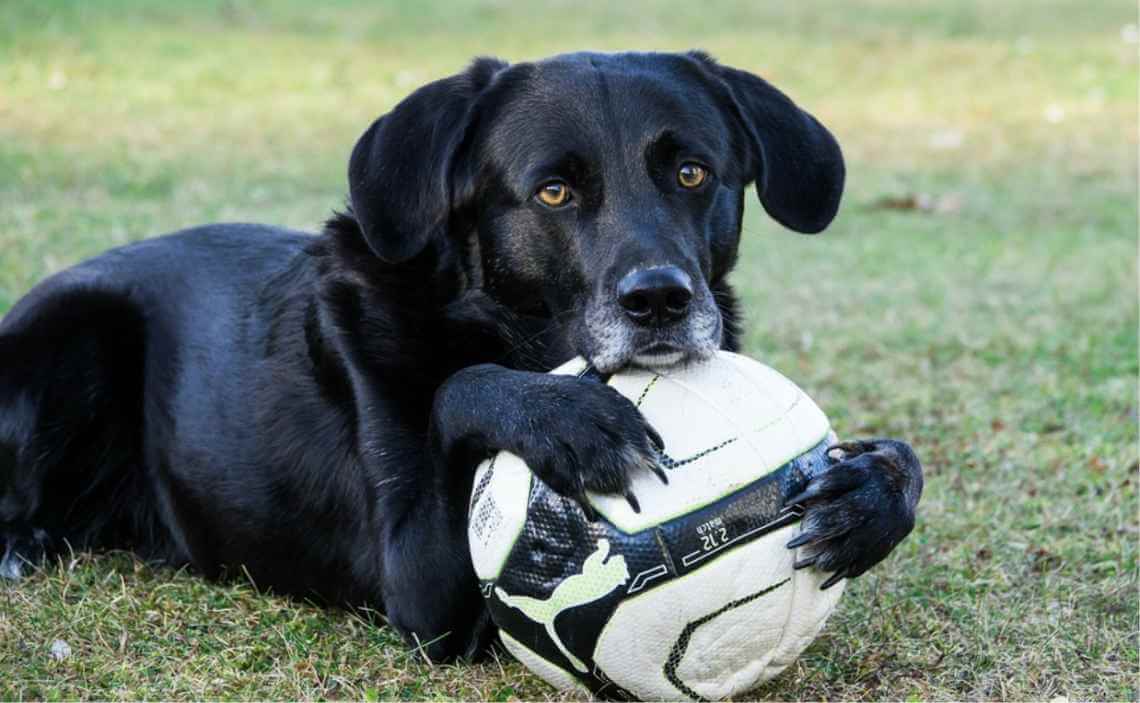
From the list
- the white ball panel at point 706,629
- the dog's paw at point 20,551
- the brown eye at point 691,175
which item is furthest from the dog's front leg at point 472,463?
the dog's paw at point 20,551

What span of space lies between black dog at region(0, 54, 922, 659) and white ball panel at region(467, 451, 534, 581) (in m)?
0.06

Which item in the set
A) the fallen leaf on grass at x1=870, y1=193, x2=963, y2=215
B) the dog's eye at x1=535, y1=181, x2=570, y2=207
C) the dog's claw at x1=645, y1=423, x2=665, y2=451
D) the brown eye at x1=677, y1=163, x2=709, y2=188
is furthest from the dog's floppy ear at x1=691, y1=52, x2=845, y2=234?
the fallen leaf on grass at x1=870, y1=193, x2=963, y2=215

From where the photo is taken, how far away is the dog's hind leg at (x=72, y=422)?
4.56 m

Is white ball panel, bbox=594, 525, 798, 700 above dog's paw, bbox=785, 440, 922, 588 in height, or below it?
below

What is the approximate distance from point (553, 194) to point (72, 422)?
6.12 feet

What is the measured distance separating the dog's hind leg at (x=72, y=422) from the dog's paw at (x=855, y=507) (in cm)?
238

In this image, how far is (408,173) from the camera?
150 inches

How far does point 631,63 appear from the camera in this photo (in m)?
4.02

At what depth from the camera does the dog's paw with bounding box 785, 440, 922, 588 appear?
10.3ft

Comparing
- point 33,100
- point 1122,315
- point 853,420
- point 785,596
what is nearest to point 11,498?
point 785,596

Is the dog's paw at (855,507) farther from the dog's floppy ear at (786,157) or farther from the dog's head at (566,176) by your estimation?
the dog's floppy ear at (786,157)

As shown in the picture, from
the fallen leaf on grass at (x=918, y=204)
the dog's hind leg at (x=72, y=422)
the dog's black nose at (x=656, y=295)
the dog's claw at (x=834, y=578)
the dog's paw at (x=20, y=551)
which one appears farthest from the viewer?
the fallen leaf on grass at (x=918, y=204)

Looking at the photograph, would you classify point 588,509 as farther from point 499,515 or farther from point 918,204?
Result: point 918,204

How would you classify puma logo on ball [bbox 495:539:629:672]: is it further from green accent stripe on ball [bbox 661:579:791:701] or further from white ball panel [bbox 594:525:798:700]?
green accent stripe on ball [bbox 661:579:791:701]
